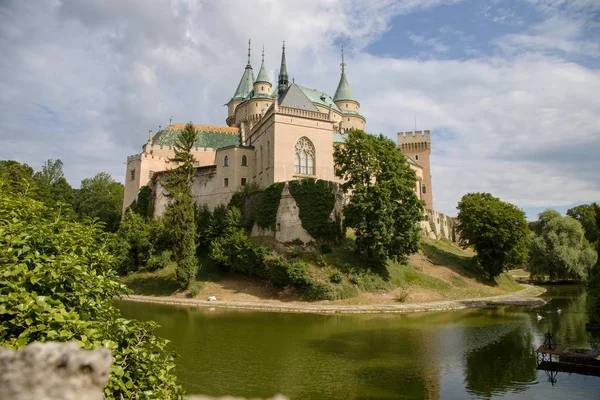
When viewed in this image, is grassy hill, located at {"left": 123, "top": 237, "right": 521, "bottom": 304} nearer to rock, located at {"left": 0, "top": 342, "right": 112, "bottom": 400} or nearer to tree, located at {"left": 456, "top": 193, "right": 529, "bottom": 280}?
tree, located at {"left": 456, "top": 193, "right": 529, "bottom": 280}

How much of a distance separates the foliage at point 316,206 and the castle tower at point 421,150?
120 feet

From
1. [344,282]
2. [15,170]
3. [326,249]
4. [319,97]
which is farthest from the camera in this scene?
[319,97]

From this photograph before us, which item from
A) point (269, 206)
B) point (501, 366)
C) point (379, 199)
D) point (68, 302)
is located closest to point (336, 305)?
point (379, 199)

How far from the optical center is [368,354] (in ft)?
61.5

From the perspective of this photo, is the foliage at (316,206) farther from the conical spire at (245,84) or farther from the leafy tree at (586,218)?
the leafy tree at (586,218)

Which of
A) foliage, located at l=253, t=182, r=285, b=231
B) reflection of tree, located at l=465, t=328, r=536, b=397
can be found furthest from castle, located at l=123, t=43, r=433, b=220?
reflection of tree, located at l=465, t=328, r=536, b=397

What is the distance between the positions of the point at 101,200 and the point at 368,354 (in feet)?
200

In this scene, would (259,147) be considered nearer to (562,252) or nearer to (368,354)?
(368,354)

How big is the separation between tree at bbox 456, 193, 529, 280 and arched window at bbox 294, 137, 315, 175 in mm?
19617

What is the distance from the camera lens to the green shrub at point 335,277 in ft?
115

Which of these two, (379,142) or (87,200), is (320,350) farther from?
(87,200)

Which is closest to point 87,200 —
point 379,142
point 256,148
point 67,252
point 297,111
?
point 256,148

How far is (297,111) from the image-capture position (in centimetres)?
4344

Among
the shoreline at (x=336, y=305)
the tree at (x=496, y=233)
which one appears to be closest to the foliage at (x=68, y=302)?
the shoreline at (x=336, y=305)
